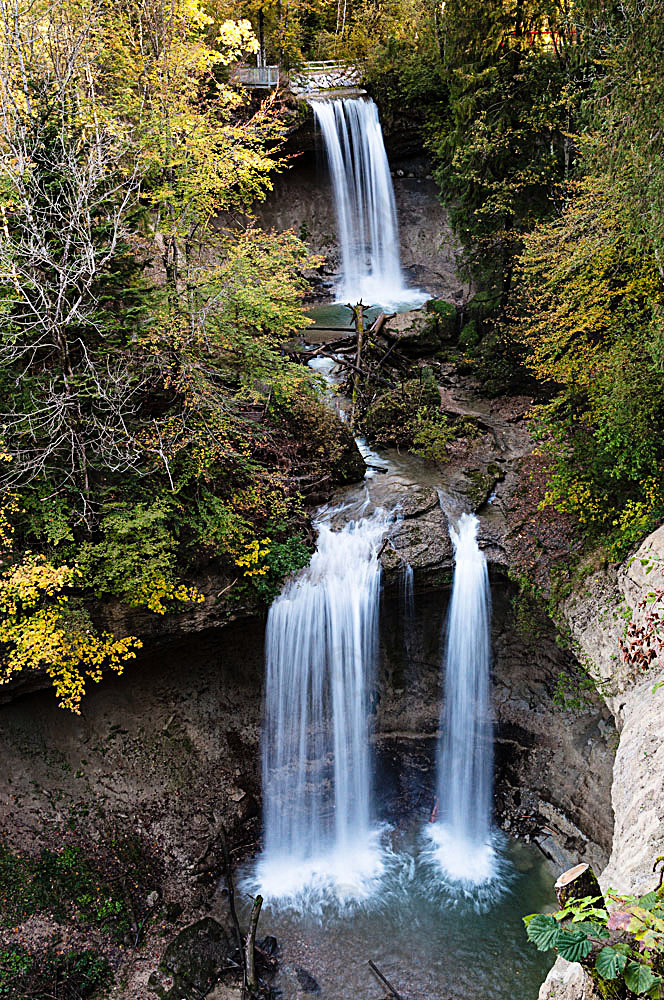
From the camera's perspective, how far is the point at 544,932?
2.95 metres

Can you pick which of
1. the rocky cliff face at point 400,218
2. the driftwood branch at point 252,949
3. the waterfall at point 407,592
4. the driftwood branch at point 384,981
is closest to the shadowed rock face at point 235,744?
the waterfall at point 407,592

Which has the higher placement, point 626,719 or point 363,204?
point 363,204

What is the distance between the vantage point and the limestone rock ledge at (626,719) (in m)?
4.60

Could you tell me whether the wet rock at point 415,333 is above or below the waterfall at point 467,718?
above

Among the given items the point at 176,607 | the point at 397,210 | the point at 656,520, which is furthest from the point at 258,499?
the point at 397,210

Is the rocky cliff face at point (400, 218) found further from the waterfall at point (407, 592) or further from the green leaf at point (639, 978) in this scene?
the green leaf at point (639, 978)

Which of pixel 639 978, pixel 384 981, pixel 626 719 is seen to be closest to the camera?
pixel 639 978

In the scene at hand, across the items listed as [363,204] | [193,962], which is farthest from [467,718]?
[363,204]

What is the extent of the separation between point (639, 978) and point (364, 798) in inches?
325

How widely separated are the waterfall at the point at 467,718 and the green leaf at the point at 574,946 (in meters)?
7.52

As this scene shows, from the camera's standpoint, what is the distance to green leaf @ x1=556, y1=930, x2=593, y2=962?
288cm

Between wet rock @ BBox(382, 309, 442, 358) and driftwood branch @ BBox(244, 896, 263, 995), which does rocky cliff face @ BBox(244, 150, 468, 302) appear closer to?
wet rock @ BBox(382, 309, 442, 358)

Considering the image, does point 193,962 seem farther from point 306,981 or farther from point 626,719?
point 626,719

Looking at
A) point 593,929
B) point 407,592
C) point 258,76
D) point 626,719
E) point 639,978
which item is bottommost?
point 407,592
